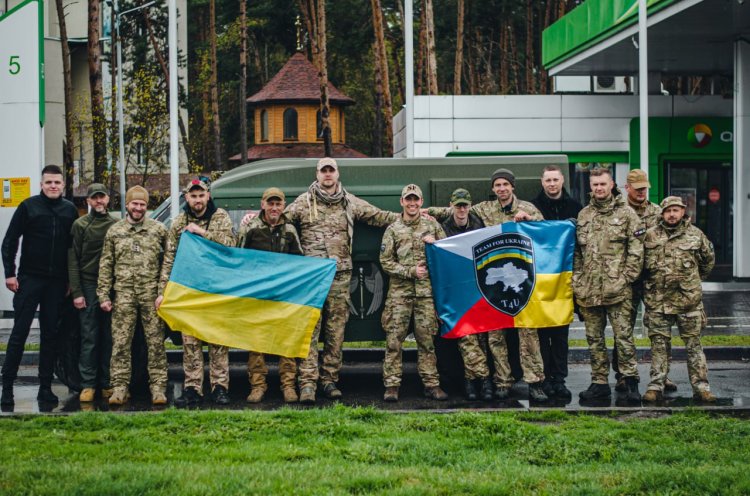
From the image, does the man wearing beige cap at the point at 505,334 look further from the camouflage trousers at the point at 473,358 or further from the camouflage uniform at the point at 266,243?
the camouflage uniform at the point at 266,243

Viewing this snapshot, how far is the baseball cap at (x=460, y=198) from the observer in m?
10.5

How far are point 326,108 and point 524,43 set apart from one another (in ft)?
83.3

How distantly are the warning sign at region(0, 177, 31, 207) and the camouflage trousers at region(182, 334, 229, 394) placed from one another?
→ 7.84 metres

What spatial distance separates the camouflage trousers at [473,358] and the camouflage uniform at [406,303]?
0.30m

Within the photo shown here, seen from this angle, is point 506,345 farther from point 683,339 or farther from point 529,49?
point 529,49

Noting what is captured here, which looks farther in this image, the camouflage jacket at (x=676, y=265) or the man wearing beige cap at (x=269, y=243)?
the man wearing beige cap at (x=269, y=243)

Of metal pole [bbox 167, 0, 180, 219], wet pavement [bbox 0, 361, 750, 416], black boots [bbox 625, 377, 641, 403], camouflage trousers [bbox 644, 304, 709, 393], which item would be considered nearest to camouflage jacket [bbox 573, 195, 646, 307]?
camouflage trousers [bbox 644, 304, 709, 393]

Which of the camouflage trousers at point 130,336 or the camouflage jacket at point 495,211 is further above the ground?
the camouflage jacket at point 495,211

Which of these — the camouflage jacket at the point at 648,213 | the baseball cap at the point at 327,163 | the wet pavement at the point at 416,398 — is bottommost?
the wet pavement at the point at 416,398

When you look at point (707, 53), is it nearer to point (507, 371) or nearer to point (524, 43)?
point (507, 371)

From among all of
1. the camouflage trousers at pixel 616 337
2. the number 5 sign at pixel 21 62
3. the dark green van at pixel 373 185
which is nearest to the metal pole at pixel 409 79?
the number 5 sign at pixel 21 62

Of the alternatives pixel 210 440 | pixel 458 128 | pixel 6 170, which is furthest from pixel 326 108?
pixel 210 440

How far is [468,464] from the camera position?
692cm

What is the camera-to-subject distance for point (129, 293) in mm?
10094
